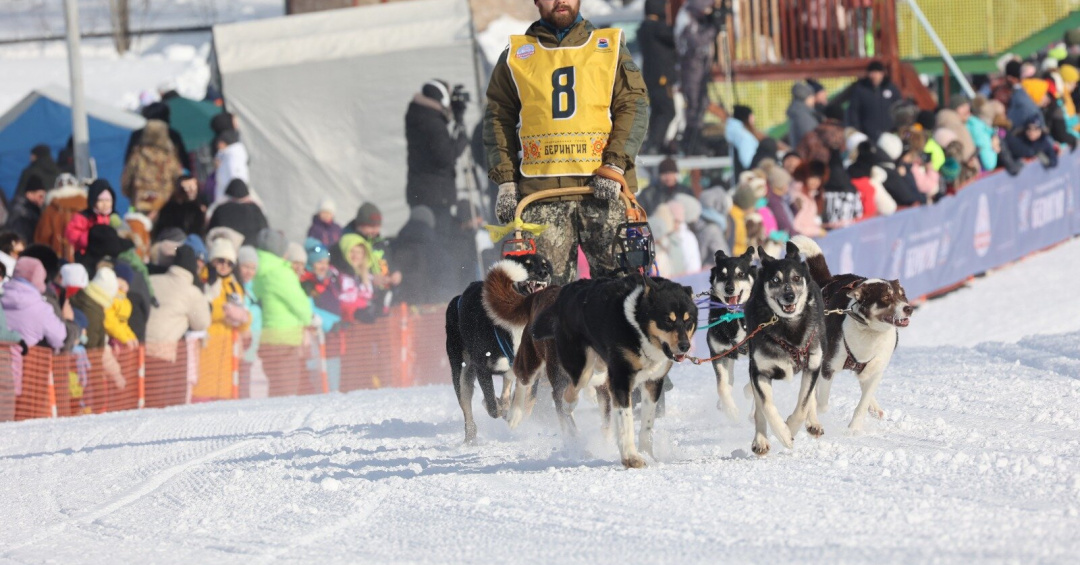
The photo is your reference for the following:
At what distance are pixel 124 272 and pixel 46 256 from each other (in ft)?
1.74

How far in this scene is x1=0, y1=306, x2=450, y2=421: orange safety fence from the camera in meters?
10.4

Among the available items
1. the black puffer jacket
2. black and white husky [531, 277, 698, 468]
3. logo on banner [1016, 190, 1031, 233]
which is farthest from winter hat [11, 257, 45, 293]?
logo on banner [1016, 190, 1031, 233]

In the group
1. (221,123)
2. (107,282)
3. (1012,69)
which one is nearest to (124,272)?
(107,282)

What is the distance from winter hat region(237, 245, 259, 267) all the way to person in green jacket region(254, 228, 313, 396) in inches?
2.5

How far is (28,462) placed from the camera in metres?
A: 7.75

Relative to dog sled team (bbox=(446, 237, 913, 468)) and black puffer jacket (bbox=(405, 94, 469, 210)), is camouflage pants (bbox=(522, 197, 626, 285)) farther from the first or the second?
black puffer jacket (bbox=(405, 94, 469, 210))

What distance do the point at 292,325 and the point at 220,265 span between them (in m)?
0.69

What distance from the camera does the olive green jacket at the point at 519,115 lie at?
7086 mm

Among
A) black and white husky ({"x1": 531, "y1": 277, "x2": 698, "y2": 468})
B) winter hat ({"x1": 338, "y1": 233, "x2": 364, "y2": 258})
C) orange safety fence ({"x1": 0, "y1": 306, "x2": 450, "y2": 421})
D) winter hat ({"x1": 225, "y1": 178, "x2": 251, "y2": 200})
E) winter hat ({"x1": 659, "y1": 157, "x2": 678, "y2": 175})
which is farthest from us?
winter hat ({"x1": 659, "y1": 157, "x2": 678, "y2": 175})

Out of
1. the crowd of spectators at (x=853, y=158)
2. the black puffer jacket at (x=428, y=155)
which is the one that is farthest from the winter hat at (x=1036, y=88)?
the black puffer jacket at (x=428, y=155)

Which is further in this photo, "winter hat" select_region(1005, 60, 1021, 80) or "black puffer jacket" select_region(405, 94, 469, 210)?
"winter hat" select_region(1005, 60, 1021, 80)

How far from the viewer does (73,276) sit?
1057cm

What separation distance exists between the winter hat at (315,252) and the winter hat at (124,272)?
1395 mm

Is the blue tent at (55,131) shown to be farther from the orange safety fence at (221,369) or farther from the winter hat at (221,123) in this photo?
the orange safety fence at (221,369)
